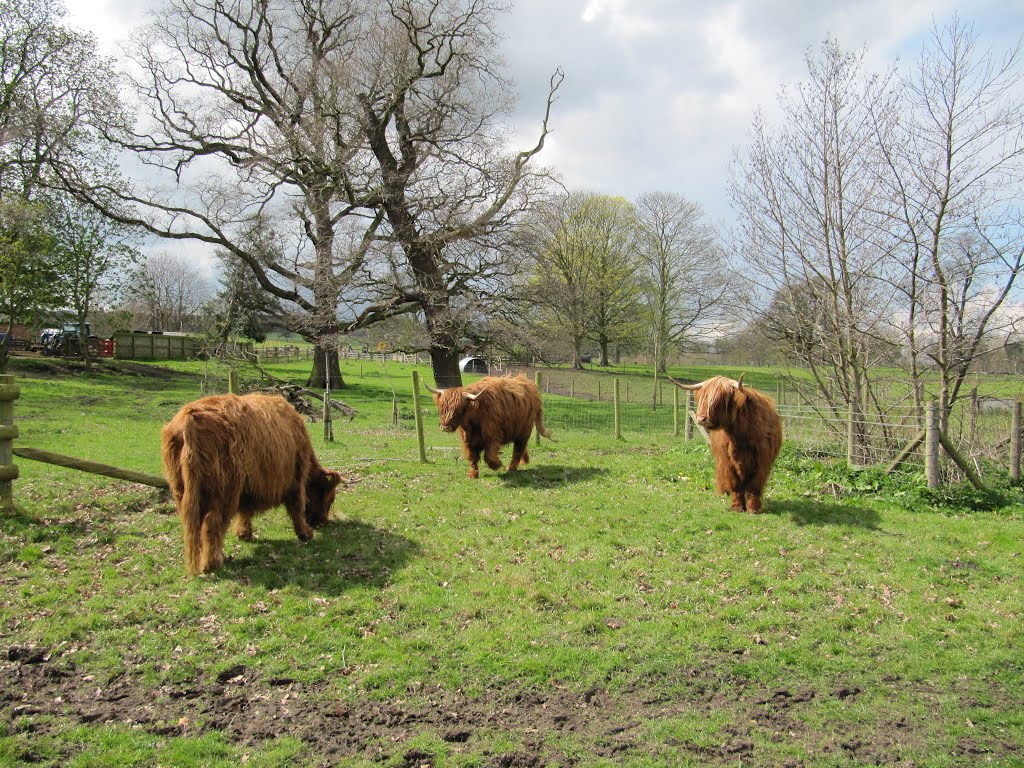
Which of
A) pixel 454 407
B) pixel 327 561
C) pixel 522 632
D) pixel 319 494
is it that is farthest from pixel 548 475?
pixel 522 632

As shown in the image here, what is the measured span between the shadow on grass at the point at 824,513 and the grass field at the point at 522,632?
63mm

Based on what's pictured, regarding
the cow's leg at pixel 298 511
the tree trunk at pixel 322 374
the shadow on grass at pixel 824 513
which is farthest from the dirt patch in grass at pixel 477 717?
the tree trunk at pixel 322 374

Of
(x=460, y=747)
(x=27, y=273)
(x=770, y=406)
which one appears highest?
(x=27, y=273)

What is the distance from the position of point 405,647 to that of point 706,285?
128 feet

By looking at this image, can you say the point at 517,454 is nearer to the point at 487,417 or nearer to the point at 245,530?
the point at 487,417

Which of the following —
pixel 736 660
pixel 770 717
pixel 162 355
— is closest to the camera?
pixel 770 717

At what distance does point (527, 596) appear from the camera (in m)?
6.01

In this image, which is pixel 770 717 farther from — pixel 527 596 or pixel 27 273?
pixel 27 273

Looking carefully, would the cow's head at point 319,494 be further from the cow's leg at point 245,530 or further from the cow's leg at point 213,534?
the cow's leg at point 213,534

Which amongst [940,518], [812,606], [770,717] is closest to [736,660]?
[770,717]

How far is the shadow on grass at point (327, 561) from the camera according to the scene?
6.22 meters

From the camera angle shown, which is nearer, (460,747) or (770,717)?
(460,747)

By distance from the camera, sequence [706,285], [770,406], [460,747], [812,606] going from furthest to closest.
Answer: [706,285], [770,406], [812,606], [460,747]

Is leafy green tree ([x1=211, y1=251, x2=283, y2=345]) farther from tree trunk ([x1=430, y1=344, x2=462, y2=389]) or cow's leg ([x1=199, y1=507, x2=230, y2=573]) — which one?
cow's leg ([x1=199, y1=507, x2=230, y2=573])
